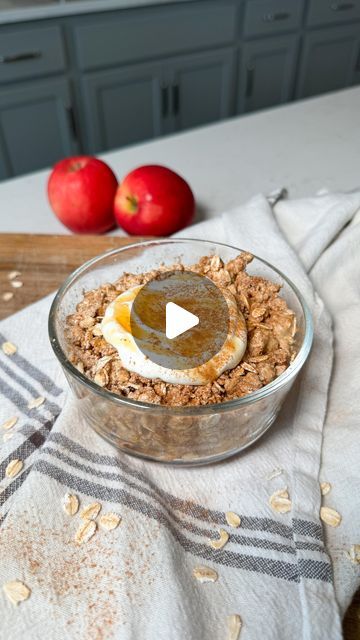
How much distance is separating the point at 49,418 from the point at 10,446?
6cm

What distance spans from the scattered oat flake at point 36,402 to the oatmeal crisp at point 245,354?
99 millimetres

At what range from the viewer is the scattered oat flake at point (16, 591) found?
448 mm

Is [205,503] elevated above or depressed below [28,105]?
above

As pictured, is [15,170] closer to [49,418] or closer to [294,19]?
[294,19]

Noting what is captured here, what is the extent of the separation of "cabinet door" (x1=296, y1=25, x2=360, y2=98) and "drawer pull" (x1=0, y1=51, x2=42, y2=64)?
4.23 feet

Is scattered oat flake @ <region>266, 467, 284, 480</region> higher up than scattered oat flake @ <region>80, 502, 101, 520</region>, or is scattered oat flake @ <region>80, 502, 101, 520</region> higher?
scattered oat flake @ <region>80, 502, 101, 520</region>

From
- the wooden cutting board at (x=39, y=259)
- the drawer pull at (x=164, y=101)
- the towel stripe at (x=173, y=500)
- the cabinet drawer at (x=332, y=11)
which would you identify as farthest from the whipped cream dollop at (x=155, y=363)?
the cabinet drawer at (x=332, y=11)

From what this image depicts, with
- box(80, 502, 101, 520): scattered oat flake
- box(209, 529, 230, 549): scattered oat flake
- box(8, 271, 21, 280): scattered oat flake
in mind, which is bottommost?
box(8, 271, 21, 280): scattered oat flake

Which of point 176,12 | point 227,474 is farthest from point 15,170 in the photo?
point 227,474

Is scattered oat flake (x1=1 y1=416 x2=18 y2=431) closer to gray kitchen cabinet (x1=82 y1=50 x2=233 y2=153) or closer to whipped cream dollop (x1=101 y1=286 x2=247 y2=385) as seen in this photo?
whipped cream dollop (x1=101 y1=286 x2=247 y2=385)

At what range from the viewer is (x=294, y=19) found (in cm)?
225

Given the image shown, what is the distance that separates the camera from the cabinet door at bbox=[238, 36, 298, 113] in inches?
87.0

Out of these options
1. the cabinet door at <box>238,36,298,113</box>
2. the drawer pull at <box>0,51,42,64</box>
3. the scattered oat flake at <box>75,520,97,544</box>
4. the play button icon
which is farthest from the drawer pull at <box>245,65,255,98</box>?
the scattered oat flake at <box>75,520,97,544</box>

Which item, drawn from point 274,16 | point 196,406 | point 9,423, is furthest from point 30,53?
point 196,406
